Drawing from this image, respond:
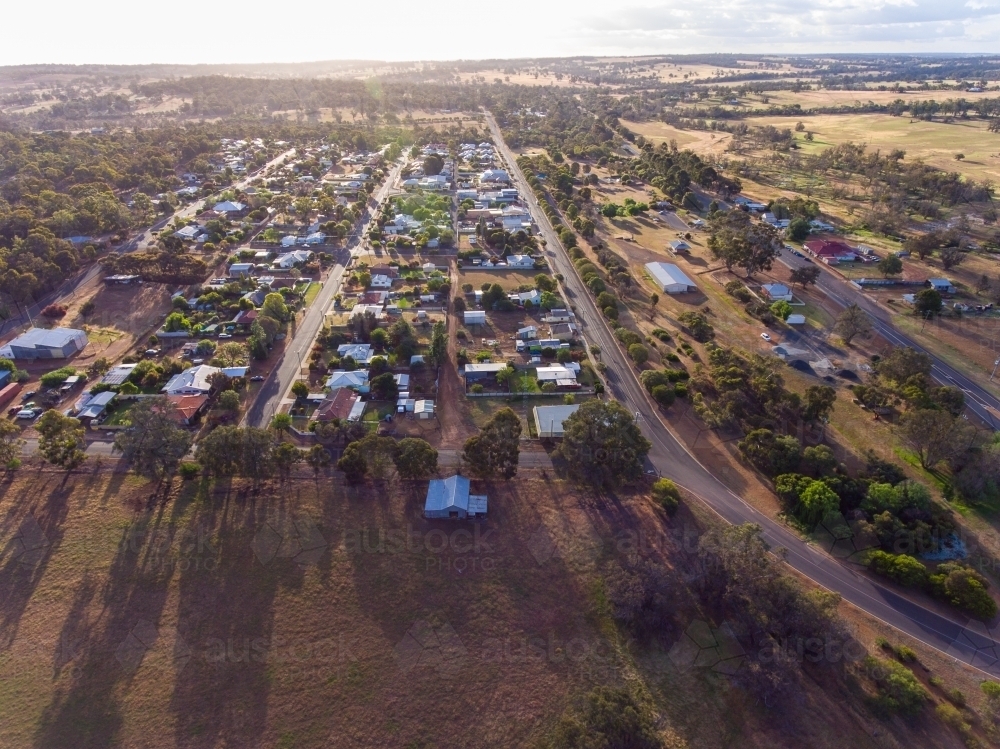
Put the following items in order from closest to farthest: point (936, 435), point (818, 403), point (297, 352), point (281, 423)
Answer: point (936, 435)
point (281, 423)
point (818, 403)
point (297, 352)

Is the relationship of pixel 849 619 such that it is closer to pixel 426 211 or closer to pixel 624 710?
pixel 624 710

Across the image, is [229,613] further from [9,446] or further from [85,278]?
[85,278]

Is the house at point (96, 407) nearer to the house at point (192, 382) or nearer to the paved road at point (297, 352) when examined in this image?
the house at point (192, 382)

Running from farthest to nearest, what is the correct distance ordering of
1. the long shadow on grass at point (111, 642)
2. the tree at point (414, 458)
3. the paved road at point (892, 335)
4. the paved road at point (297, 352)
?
the paved road at point (892, 335) → the paved road at point (297, 352) → the tree at point (414, 458) → the long shadow on grass at point (111, 642)

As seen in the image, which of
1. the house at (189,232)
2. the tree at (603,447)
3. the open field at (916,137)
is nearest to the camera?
the tree at (603,447)

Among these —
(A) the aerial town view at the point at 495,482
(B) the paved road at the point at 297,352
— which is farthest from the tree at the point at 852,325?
(B) the paved road at the point at 297,352

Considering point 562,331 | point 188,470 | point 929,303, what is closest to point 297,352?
point 188,470

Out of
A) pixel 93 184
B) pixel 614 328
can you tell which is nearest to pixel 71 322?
pixel 93 184

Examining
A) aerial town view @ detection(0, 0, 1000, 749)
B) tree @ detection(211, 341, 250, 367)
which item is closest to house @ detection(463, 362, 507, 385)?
aerial town view @ detection(0, 0, 1000, 749)
